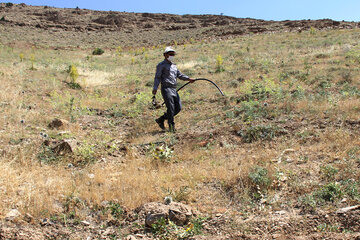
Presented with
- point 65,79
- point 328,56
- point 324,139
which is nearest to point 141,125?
point 324,139

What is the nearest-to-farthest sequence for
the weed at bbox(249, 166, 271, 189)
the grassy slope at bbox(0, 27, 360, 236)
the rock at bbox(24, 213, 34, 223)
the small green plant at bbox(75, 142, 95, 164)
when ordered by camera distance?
the rock at bbox(24, 213, 34, 223)
the grassy slope at bbox(0, 27, 360, 236)
the weed at bbox(249, 166, 271, 189)
the small green plant at bbox(75, 142, 95, 164)

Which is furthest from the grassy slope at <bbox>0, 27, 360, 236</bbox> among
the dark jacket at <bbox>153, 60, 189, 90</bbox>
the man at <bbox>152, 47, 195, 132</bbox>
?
the dark jacket at <bbox>153, 60, 189, 90</bbox>

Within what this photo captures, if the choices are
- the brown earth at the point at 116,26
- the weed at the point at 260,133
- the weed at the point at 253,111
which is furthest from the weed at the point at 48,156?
the brown earth at the point at 116,26

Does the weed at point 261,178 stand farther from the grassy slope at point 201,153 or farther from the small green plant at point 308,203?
the small green plant at point 308,203

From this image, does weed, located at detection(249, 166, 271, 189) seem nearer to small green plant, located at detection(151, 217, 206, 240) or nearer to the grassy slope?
the grassy slope

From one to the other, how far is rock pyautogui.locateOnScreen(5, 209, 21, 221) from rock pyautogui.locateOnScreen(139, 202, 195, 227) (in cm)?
129

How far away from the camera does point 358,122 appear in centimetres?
480

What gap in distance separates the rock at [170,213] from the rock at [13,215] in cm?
129

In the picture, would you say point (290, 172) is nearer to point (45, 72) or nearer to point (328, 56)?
point (328, 56)

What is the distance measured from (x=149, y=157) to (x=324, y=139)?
2.84 metres

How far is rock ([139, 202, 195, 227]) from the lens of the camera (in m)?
2.73

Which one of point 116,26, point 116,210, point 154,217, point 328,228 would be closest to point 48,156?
point 116,210

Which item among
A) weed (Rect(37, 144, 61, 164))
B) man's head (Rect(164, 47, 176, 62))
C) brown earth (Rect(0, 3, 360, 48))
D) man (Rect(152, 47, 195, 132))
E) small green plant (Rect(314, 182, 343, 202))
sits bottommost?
weed (Rect(37, 144, 61, 164))

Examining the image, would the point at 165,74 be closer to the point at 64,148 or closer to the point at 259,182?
the point at 64,148
